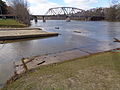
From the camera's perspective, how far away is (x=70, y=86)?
12.4 feet

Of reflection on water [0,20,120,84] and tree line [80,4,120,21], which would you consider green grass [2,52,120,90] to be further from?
tree line [80,4,120,21]

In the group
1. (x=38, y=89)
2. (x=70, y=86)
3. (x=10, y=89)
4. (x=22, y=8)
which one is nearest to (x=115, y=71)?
(x=70, y=86)

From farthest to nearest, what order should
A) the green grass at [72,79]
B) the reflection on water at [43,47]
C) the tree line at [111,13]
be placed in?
the tree line at [111,13] < the reflection on water at [43,47] < the green grass at [72,79]

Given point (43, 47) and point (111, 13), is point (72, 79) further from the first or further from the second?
point (111, 13)

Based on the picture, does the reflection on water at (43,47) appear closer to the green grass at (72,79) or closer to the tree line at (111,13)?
the green grass at (72,79)

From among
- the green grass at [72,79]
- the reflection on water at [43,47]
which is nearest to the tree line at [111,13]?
the reflection on water at [43,47]

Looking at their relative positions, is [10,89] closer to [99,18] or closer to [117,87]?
[117,87]

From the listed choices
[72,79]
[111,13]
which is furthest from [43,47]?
[111,13]

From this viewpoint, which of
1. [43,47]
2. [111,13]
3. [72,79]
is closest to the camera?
[72,79]

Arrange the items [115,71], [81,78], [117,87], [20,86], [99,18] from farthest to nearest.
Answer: [99,18]
[115,71]
[81,78]
[20,86]
[117,87]

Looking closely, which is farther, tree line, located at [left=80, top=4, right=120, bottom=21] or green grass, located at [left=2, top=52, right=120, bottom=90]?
tree line, located at [left=80, top=4, right=120, bottom=21]

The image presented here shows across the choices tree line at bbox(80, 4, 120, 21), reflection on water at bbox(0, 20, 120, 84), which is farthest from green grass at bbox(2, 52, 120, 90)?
tree line at bbox(80, 4, 120, 21)

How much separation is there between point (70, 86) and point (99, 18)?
320 ft

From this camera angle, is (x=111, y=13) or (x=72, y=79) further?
(x=111, y=13)
